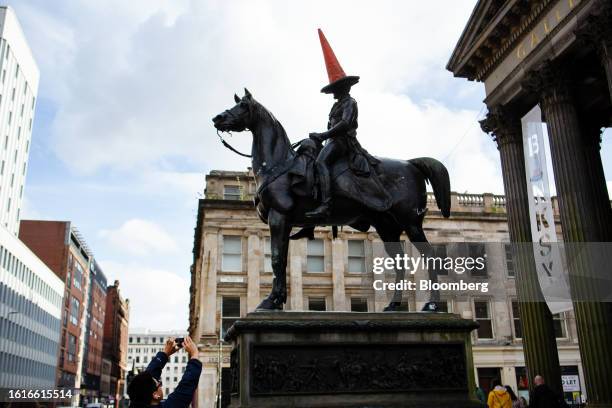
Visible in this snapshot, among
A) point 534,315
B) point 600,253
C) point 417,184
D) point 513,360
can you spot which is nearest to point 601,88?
point 600,253

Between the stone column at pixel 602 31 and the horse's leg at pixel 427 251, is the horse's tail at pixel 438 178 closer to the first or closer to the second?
the horse's leg at pixel 427 251

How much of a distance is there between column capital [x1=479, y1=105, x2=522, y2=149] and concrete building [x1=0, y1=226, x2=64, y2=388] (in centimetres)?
5446

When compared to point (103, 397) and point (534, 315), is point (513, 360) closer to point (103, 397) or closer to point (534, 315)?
point (534, 315)

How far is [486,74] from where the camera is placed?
23.4 m

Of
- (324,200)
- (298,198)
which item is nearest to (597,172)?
(324,200)

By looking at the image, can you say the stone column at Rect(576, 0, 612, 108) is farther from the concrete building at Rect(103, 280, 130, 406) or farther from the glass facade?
the concrete building at Rect(103, 280, 130, 406)

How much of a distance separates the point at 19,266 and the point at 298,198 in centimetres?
6743

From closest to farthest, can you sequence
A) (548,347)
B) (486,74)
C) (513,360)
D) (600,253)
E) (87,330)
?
Answer: (600,253) < (548,347) < (486,74) < (513,360) < (87,330)

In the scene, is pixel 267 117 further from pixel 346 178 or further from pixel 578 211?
pixel 578 211

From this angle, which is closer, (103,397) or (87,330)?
(87,330)

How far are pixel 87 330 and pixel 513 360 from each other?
95.5m

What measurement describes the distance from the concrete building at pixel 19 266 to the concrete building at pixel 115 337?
61.8 meters

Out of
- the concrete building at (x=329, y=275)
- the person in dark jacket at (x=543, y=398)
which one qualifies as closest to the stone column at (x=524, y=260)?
the person in dark jacket at (x=543, y=398)

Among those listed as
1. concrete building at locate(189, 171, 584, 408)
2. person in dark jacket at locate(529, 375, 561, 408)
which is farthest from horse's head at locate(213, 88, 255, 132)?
concrete building at locate(189, 171, 584, 408)
